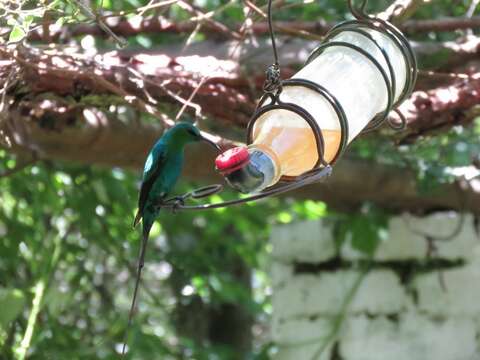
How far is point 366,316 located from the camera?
10.2ft

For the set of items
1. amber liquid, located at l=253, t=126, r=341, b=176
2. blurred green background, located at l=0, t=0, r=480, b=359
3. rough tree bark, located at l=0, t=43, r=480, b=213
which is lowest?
blurred green background, located at l=0, t=0, r=480, b=359

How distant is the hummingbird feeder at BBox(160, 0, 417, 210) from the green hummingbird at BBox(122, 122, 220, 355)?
90 millimetres

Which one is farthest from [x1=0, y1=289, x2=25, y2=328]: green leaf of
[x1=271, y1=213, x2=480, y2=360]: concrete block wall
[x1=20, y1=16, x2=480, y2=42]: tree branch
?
[x1=271, y1=213, x2=480, y2=360]: concrete block wall

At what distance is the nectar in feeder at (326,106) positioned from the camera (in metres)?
1.27

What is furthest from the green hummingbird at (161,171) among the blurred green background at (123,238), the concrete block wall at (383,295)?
the concrete block wall at (383,295)

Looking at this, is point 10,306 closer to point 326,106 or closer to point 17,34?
point 17,34

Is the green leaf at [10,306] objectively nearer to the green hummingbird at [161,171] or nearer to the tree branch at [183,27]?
the tree branch at [183,27]

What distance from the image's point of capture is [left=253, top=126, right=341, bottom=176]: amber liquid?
4.33 feet

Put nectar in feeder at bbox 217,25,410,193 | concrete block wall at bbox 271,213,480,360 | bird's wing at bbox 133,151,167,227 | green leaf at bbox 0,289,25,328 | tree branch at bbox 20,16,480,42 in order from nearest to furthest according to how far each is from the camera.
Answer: nectar in feeder at bbox 217,25,410,193
bird's wing at bbox 133,151,167,227
tree branch at bbox 20,16,480,42
green leaf at bbox 0,289,25,328
concrete block wall at bbox 271,213,480,360

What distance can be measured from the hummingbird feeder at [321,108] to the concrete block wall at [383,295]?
61.6 inches

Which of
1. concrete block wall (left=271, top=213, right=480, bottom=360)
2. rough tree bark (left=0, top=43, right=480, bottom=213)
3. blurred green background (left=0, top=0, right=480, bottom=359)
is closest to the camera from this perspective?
rough tree bark (left=0, top=43, right=480, bottom=213)

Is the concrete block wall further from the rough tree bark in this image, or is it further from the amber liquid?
the amber liquid

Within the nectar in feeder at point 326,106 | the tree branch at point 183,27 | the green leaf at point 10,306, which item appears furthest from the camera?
the green leaf at point 10,306

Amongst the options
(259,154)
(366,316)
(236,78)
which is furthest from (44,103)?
(366,316)
